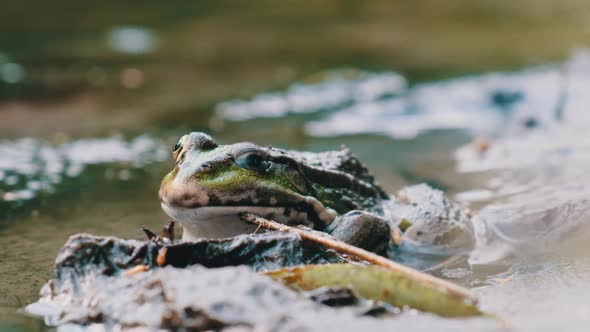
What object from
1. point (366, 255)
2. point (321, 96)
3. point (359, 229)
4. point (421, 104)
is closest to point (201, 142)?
point (359, 229)

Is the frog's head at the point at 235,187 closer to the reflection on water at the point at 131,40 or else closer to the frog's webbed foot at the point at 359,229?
the frog's webbed foot at the point at 359,229


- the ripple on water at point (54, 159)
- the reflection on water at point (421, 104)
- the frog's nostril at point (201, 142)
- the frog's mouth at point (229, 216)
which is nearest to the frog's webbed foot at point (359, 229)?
the frog's mouth at point (229, 216)

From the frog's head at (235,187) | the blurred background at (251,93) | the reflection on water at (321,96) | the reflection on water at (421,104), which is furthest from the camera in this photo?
the reflection on water at (321,96)

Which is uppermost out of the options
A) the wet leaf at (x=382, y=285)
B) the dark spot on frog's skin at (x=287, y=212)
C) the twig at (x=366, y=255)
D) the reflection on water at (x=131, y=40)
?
the reflection on water at (x=131, y=40)

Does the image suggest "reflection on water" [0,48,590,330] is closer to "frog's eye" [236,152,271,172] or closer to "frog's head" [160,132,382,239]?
"frog's head" [160,132,382,239]

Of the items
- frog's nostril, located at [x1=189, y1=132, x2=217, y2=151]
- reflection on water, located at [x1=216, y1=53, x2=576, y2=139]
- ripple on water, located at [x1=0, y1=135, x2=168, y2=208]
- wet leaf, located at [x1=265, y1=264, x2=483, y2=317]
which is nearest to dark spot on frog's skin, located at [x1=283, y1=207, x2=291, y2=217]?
frog's nostril, located at [x1=189, y1=132, x2=217, y2=151]

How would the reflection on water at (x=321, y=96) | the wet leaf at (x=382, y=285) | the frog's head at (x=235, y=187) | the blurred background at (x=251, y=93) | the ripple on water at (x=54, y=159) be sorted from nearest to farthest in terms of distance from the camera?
1. the wet leaf at (x=382, y=285)
2. the frog's head at (x=235, y=187)
3. the blurred background at (x=251, y=93)
4. the ripple on water at (x=54, y=159)
5. the reflection on water at (x=321, y=96)

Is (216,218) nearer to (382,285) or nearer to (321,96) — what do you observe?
(382,285)
